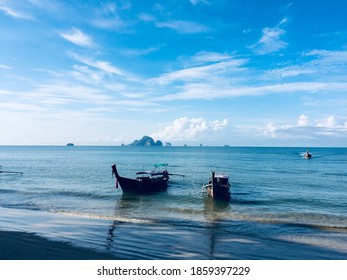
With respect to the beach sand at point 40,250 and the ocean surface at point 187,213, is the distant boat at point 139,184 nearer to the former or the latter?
the ocean surface at point 187,213

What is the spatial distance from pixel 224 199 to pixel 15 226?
23.3 meters

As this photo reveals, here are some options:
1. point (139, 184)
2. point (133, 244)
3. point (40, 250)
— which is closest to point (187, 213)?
point (133, 244)

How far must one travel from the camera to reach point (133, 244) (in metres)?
15.8

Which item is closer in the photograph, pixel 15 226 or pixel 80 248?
pixel 80 248

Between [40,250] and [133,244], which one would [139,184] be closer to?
[133,244]

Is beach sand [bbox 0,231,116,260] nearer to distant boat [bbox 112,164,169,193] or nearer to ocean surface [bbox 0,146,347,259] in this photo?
ocean surface [bbox 0,146,347,259]

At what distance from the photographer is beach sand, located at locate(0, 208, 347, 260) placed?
1391cm

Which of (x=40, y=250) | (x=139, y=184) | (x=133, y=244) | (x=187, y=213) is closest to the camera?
(x=40, y=250)

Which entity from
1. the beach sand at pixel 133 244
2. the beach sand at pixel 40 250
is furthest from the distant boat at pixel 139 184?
the beach sand at pixel 40 250

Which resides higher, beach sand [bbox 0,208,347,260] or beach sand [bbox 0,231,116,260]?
beach sand [bbox 0,231,116,260]

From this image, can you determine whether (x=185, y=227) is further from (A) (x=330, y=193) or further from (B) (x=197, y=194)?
(A) (x=330, y=193)

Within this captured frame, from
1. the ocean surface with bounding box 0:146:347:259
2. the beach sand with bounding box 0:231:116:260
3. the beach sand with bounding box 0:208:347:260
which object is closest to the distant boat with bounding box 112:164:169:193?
the ocean surface with bounding box 0:146:347:259

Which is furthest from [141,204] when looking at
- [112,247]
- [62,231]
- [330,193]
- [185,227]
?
[330,193]

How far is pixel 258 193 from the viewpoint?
127 ft
